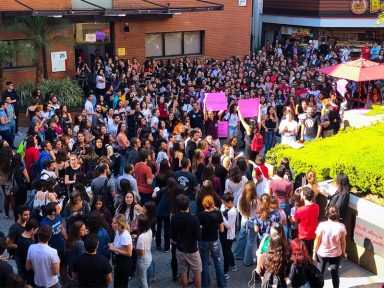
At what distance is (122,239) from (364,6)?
2803 centimetres

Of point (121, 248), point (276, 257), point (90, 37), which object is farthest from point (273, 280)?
point (90, 37)

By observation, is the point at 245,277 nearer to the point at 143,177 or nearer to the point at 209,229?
the point at 209,229

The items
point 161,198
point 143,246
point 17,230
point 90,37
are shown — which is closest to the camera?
point 17,230

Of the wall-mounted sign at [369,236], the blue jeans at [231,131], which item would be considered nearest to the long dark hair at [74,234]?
the wall-mounted sign at [369,236]

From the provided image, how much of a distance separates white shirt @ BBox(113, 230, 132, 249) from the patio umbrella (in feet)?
30.6

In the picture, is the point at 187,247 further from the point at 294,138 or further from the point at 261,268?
the point at 294,138

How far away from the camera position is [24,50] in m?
18.0

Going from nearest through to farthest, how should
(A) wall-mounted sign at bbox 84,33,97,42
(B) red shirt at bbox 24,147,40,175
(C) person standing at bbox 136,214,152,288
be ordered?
1. (C) person standing at bbox 136,214,152,288
2. (B) red shirt at bbox 24,147,40,175
3. (A) wall-mounted sign at bbox 84,33,97,42

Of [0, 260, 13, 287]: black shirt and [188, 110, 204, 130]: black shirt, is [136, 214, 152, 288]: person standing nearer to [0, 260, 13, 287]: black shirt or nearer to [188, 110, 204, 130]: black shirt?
[0, 260, 13, 287]: black shirt

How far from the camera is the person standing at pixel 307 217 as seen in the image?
8.27 metres

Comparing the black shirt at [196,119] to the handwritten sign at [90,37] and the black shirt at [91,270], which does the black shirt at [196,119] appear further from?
the handwritten sign at [90,37]

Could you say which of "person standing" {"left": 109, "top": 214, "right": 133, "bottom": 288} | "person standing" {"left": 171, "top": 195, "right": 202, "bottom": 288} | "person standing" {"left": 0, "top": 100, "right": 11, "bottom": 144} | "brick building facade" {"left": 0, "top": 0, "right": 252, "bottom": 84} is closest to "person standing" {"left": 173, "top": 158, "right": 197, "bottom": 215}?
"person standing" {"left": 171, "top": 195, "right": 202, "bottom": 288}

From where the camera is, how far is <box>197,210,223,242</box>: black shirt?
25.5 ft

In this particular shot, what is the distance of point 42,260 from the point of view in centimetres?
670
